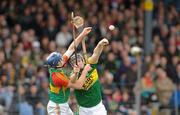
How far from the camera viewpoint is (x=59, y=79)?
1426 cm

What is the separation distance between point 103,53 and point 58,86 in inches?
298

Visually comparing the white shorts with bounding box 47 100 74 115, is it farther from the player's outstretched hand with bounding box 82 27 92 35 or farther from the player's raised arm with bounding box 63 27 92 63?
the player's outstretched hand with bounding box 82 27 92 35

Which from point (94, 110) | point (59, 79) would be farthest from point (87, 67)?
point (94, 110)

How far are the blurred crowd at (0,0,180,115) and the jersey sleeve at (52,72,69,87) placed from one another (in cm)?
515

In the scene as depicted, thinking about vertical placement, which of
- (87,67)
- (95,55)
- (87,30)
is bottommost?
(87,67)

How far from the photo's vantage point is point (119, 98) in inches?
806

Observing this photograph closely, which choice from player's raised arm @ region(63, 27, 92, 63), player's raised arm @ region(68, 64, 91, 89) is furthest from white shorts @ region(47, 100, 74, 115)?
player's raised arm @ region(63, 27, 92, 63)

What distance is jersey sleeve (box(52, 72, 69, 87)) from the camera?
1427 cm

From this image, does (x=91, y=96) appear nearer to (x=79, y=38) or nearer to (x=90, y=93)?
(x=90, y=93)

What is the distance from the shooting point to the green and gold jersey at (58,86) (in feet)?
46.8

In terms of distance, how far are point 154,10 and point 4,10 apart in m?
5.07

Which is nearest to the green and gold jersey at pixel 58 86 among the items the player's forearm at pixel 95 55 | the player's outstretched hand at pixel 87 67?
the player's outstretched hand at pixel 87 67

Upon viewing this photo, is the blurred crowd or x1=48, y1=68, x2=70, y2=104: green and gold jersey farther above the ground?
x1=48, y1=68, x2=70, y2=104: green and gold jersey

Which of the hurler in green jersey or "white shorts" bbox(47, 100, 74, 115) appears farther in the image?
the hurler in green jersey
